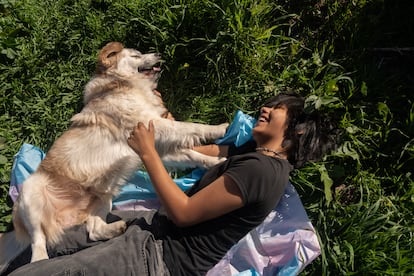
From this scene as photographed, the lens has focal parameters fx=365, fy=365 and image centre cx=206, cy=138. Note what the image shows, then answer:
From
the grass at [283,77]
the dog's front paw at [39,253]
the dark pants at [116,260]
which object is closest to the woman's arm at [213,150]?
the grass at [283,77]

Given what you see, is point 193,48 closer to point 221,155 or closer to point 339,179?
point 221,155

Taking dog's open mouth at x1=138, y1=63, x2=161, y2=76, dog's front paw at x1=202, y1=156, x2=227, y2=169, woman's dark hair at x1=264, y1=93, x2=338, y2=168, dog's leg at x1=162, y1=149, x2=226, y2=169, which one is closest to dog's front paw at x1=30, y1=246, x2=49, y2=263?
dog's leg at x1=162, y1=149, x2=226, y2=169

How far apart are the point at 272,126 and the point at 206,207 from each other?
81 cm

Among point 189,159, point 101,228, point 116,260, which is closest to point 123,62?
point 189,159

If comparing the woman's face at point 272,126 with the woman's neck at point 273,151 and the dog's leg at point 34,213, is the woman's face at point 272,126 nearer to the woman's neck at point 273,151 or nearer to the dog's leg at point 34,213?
the woman's neck at point 273,151

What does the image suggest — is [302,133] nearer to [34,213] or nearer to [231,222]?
[231,222]

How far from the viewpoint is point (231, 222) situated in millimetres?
2504

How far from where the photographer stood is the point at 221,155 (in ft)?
11.6

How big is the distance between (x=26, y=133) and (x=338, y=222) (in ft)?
11.6

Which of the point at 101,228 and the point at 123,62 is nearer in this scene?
the point at 101,228

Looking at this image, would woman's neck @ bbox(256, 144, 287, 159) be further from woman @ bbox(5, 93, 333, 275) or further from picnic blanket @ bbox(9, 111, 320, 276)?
picnic blanket @ bbox(9, 111, 320, 276)

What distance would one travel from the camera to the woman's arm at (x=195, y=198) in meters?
2.30

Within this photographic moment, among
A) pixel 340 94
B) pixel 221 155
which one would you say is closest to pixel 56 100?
pixel 221 155

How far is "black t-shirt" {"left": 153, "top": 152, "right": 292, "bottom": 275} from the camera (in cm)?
232
